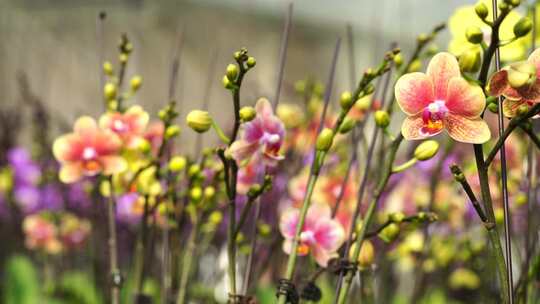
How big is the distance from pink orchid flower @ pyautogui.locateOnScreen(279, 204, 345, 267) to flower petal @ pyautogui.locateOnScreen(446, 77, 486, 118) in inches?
7.9

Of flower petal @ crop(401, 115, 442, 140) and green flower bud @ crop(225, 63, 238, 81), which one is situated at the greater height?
green flower bud @ crop(225, 63, 238, 81)

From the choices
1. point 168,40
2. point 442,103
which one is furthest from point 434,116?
point 168,40

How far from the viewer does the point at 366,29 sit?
2.92m

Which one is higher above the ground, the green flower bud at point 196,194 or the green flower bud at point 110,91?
the green flower bud at point 110,91

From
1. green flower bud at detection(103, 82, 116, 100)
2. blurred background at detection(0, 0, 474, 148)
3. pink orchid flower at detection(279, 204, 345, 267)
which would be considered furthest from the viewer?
blurred background at detection(0, 0, 474, 148)

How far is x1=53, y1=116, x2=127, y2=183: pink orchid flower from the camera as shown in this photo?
25.5 inches

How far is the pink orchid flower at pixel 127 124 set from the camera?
66 centimetres

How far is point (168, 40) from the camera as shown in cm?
280

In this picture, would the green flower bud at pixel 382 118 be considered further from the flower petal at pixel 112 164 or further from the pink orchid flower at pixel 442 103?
the flower petal at pixel 112 164

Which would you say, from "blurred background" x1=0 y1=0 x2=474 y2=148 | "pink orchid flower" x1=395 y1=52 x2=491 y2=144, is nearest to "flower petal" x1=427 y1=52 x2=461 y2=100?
"pink orchid flower" x1=395 y1=52 x2=491 y2=144

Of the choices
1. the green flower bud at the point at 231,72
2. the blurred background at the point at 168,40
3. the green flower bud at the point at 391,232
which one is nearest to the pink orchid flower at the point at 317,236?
the green flower bud at the point at 391,232

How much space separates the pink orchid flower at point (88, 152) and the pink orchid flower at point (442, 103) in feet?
1.03

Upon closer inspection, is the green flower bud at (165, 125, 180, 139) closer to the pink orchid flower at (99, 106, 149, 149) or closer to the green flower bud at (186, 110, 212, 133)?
the pink orchid flower at (99, 106, 149, 149)

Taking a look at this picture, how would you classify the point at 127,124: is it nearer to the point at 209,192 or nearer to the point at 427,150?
the point at 209,192
